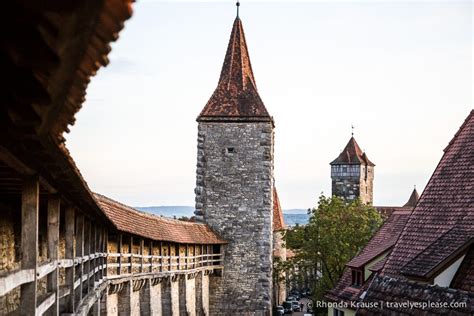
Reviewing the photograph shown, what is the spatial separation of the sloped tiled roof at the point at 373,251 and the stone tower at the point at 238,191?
7.69 meters

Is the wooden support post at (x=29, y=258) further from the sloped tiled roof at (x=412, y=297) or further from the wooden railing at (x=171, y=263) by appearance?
the wooden railing at (x=171, y=263)

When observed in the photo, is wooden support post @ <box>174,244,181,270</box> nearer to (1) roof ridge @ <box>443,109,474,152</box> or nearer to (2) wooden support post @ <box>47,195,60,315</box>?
(1) roof ridge @ <box>443,109,474,152</box>

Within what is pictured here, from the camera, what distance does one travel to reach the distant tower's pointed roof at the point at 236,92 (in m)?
33.8

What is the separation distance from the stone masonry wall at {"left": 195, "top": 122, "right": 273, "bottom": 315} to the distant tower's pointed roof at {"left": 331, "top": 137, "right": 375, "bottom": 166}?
46888mm

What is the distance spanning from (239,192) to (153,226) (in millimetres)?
12299

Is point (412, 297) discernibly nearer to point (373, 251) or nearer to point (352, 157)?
Result: point (373, 251)

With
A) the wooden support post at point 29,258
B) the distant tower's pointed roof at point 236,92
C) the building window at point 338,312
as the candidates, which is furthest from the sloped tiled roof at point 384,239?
the wooden support post at point 29,258

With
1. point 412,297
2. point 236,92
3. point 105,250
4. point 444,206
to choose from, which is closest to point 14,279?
point 412,297

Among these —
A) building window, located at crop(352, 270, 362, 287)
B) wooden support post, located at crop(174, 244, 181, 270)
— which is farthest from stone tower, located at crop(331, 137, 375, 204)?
building window, located at crop(352, 270, 362, 287)

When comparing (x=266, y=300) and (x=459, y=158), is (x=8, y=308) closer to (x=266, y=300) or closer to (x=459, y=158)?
(x=459, y=158)

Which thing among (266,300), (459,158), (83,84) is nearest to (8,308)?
(83,84)

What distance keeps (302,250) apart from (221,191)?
5101 mm

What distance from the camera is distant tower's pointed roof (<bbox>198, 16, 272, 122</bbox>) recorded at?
111ft

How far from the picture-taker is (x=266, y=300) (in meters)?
32.8
